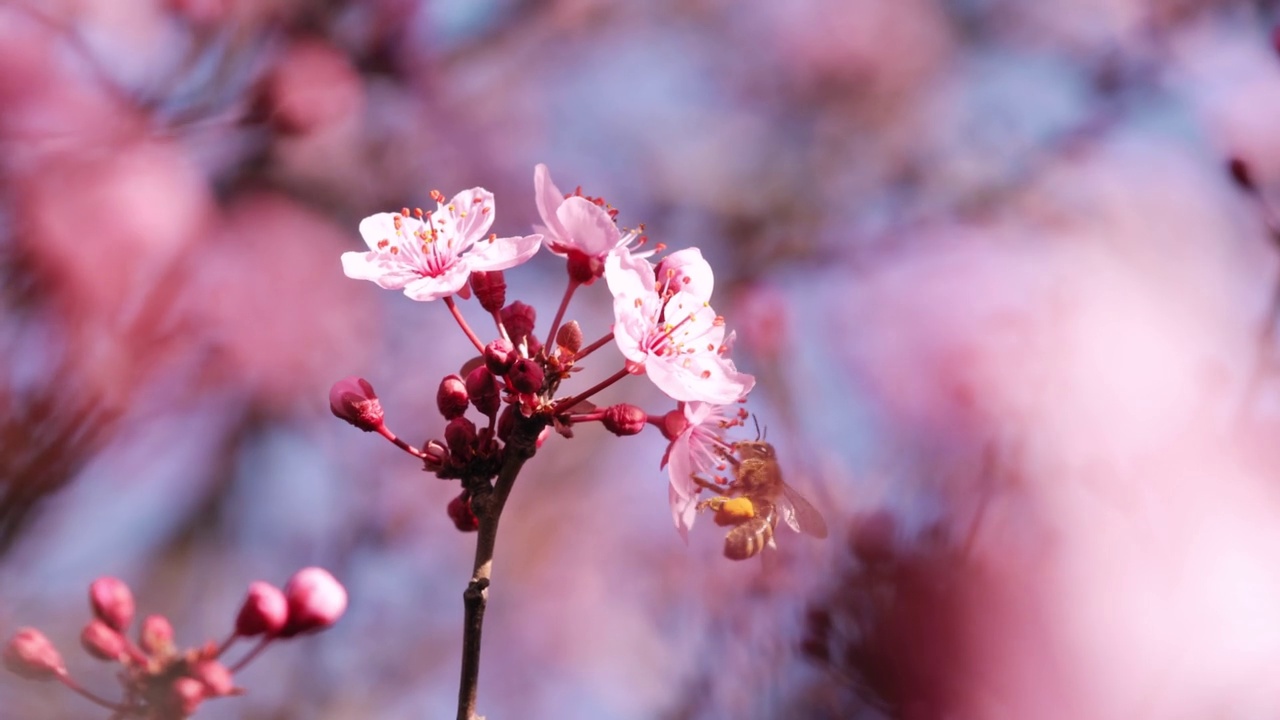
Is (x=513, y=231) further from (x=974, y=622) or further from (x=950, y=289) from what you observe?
(x=974, y=622)

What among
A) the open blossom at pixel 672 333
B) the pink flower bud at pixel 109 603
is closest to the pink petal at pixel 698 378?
the open blossom at pixel 672 333

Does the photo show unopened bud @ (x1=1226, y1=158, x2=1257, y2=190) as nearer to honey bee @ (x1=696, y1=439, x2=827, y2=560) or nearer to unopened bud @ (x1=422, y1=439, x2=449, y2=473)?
honey bee @ (x1=696, y1=439, x2=827, y2=560)

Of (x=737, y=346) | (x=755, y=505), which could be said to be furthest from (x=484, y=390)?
(x=737, y=346)

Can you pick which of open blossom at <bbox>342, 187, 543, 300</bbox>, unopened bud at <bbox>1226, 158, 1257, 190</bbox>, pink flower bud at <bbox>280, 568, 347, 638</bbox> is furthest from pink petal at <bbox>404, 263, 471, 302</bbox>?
unopened bud at <bbox>1226, 158, 1257, 190</bbox>

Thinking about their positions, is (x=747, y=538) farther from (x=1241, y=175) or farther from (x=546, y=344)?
(x=1241, y=175)

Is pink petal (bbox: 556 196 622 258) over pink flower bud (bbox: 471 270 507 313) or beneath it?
over

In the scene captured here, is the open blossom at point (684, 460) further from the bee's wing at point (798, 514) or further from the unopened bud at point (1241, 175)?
the unopened bud at point (1241, 175)

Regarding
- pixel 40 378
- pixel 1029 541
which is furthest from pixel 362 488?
pixel 1029 541
